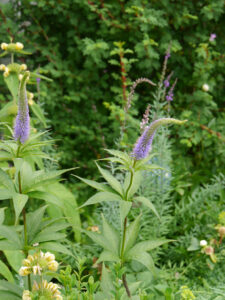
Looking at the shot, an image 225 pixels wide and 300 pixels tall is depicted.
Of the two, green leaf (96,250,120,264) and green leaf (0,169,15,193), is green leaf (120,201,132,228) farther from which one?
green leaf (0,169,15,193)

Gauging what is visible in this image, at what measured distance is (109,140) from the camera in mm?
3543

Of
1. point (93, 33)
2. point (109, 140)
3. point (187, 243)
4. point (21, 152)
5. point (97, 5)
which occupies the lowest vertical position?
point (187, 243)

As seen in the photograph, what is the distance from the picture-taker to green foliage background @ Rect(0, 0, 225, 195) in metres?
3.40

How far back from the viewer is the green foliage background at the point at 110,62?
3.40m

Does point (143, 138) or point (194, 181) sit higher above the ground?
point (143, 138)

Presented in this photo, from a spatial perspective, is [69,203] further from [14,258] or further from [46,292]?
[46,292]

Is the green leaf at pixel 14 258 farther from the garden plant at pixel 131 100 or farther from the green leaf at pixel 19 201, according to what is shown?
the green leaf at pixel 19 201

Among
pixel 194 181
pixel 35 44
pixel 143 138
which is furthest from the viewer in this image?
pixel 35 44

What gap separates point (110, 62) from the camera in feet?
11.0

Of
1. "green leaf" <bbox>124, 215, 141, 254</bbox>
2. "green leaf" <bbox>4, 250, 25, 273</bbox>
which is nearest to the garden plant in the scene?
"green leaf" <bbox>4, 250, 25, 273</bbox>

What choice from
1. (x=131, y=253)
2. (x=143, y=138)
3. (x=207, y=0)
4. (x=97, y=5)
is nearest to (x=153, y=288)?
(x=131, y=253)

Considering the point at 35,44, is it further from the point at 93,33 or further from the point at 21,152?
the point at 21,152

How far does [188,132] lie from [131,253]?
85.3 inches

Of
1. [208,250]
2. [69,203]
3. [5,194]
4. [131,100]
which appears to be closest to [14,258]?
[69,203]
